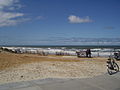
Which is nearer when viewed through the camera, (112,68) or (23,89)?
(23,89)

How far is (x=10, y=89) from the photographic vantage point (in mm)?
5719

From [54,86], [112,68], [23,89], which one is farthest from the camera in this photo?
[112,68]

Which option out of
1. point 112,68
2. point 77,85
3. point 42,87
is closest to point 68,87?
point 77,85

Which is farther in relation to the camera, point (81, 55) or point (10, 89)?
point (81, 55)

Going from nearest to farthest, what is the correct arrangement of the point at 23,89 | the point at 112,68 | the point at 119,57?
the point at 23,89, the point at 112,68, the point at 119,57

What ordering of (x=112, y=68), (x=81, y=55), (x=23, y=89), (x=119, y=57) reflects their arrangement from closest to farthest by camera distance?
(x=23, y=89), (x=112, y=68), (x=119, y=57), (x=81, y=55)

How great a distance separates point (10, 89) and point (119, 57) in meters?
20.5

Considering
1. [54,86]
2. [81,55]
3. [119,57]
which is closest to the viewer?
[54,86]

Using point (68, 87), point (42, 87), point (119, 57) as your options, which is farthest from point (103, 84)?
point (119, 57)

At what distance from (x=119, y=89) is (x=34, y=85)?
3041 mm

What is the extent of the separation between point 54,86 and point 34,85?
763mm

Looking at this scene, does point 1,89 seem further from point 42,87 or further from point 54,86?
point 54,86

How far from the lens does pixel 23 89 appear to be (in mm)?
5699

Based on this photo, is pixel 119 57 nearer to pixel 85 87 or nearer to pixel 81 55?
pixel 81 55
